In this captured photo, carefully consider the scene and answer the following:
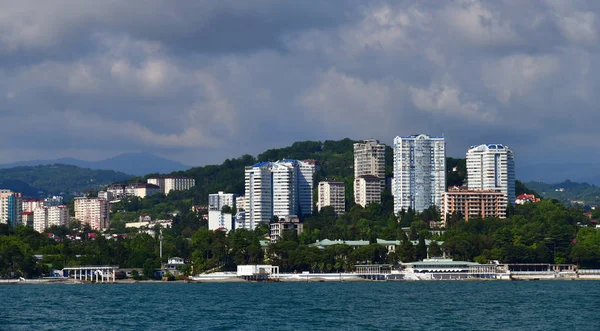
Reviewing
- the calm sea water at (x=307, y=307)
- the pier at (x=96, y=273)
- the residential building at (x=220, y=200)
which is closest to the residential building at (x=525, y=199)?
the residential building at (x=220, y=200)

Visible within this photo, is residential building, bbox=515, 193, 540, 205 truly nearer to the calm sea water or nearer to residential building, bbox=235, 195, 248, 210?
residential building, bbox=235, 195, 248, 210

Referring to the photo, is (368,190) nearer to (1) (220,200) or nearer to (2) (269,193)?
(2) (269,193)

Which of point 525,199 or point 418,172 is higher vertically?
point 418,172

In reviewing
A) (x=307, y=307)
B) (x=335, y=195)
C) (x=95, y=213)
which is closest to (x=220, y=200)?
(x=95, y=213)

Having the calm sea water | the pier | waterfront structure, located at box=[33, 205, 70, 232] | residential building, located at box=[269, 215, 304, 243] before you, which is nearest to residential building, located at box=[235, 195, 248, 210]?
residential building, located at box=[269, 215, 304, 243]

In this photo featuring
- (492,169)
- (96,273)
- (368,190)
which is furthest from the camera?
Answer: (368,190)

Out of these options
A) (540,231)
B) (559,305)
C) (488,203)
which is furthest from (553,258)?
(559,305)

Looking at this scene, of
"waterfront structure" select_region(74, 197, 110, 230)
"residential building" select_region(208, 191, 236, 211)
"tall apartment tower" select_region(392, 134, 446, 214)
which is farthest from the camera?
"waterfront structure" select_region(74, 197, 110, 230)
